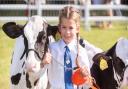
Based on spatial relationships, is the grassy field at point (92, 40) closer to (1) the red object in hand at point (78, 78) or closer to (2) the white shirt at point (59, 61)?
(2) the white shirt at point (59, 61)

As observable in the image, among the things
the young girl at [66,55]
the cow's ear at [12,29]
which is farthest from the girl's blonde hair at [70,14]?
the cow's ear at [12,29]

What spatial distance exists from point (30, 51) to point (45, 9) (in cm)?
1156

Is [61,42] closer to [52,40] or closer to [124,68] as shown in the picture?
[52,40]

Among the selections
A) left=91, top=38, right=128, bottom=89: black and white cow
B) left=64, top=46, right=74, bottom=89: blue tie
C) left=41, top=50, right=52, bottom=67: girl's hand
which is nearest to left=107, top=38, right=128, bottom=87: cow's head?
left=91, top=38, right=128, bottom=89: black and white cow

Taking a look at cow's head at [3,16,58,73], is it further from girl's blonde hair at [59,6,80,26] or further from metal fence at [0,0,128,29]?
metal fence at [0,0,128,29]

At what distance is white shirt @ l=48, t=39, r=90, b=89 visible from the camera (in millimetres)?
5152

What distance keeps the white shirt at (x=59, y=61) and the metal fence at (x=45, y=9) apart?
10411 mm

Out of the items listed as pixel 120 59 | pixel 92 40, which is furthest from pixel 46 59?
pixel 92 40

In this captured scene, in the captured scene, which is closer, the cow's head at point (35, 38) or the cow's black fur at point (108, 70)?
the cow's head at point (35, 38)

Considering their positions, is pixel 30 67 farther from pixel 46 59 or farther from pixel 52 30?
pixel 52 30

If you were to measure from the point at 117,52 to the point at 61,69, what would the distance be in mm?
693

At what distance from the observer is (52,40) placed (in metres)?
5.30

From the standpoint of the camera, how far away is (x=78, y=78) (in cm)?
504

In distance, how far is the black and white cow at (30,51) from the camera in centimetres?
490
